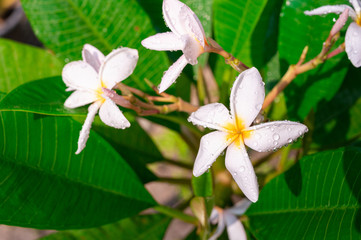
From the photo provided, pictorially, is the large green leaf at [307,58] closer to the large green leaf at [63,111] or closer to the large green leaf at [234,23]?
the large green leaf at [234,23]

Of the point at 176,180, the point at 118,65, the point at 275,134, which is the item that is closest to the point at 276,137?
the point at 275,134

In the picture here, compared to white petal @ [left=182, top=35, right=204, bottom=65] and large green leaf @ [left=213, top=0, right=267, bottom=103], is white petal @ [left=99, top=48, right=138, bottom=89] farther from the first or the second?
large green leaf @ [left=213, top=0, right=267, bottom=103]

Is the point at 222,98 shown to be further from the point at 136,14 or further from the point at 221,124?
the point at 221,124

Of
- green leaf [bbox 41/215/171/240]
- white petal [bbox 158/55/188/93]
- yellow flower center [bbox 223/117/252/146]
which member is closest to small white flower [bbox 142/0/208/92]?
white petal [bbox 158/55/188/93]

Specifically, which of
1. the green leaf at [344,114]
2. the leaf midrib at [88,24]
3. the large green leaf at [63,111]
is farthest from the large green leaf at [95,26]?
the green leaf at [344,114]

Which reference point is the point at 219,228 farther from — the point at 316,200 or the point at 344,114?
the point at 344,114

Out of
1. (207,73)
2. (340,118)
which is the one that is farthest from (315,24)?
(207,73)
